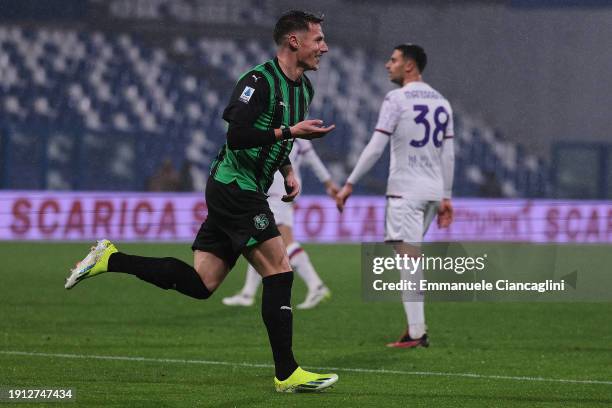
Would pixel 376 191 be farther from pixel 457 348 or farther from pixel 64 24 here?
pixel 457 348

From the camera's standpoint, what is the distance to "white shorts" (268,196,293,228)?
1170 centimetres

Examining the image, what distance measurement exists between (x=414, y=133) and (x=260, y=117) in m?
2.85

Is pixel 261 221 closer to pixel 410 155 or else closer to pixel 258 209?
pixel 258 209

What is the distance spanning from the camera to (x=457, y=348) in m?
8.88

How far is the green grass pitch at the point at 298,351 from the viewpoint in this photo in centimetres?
652

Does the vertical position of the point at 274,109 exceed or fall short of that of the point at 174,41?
it falls short

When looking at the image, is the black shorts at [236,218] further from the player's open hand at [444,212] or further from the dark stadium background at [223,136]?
the player's open hand at [444,212]

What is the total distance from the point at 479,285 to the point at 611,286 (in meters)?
2.20

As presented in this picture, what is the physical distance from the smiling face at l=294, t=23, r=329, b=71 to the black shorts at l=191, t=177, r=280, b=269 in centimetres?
73

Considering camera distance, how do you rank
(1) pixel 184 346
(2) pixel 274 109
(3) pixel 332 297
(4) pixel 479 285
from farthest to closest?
(4) pixel 479 285
(3) pixel 332 297
(1) pixel 184 346
(2) pixel 274 109

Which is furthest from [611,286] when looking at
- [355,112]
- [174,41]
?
[174,41]

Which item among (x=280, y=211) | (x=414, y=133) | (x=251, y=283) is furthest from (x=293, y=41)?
(x=251, y=283)

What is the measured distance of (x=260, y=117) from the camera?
21.0 ft

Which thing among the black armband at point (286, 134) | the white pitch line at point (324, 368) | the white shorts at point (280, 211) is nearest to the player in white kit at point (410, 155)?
the white pitch line at point (324, 368)
